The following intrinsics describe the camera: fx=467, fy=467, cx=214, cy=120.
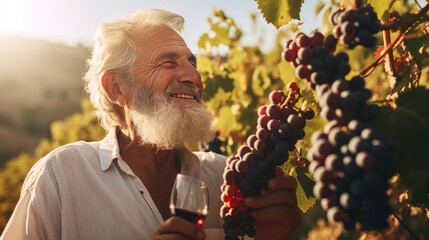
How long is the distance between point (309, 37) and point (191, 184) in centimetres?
89

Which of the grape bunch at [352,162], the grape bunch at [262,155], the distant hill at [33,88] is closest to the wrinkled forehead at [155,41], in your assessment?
the grape bunch at [262,155]

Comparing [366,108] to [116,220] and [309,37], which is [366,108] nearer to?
[309,37]

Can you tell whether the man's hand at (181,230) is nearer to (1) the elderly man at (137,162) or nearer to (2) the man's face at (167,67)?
(1) the elderly man at (137,162)

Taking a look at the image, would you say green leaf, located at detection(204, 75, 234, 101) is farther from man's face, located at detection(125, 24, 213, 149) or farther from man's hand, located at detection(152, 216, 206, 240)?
man's hand, located at detection(152, 216, 206, 240)

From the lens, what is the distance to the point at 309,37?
1446 millimetres

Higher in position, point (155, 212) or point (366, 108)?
point (366, 108)

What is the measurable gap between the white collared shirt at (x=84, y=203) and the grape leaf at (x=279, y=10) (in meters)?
1.21

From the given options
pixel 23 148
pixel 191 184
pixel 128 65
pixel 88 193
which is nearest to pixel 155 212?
pixel 88 193

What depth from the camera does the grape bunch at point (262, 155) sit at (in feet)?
5.65

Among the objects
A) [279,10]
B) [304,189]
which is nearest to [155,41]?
[279,10]

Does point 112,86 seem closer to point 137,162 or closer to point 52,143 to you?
point 137,162

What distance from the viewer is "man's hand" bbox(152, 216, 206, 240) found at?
1861 mm

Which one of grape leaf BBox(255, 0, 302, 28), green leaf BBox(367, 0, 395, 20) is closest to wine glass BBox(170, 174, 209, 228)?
grape leaf BBox(255, 0, 302, 28)

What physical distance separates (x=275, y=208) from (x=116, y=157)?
123cm
